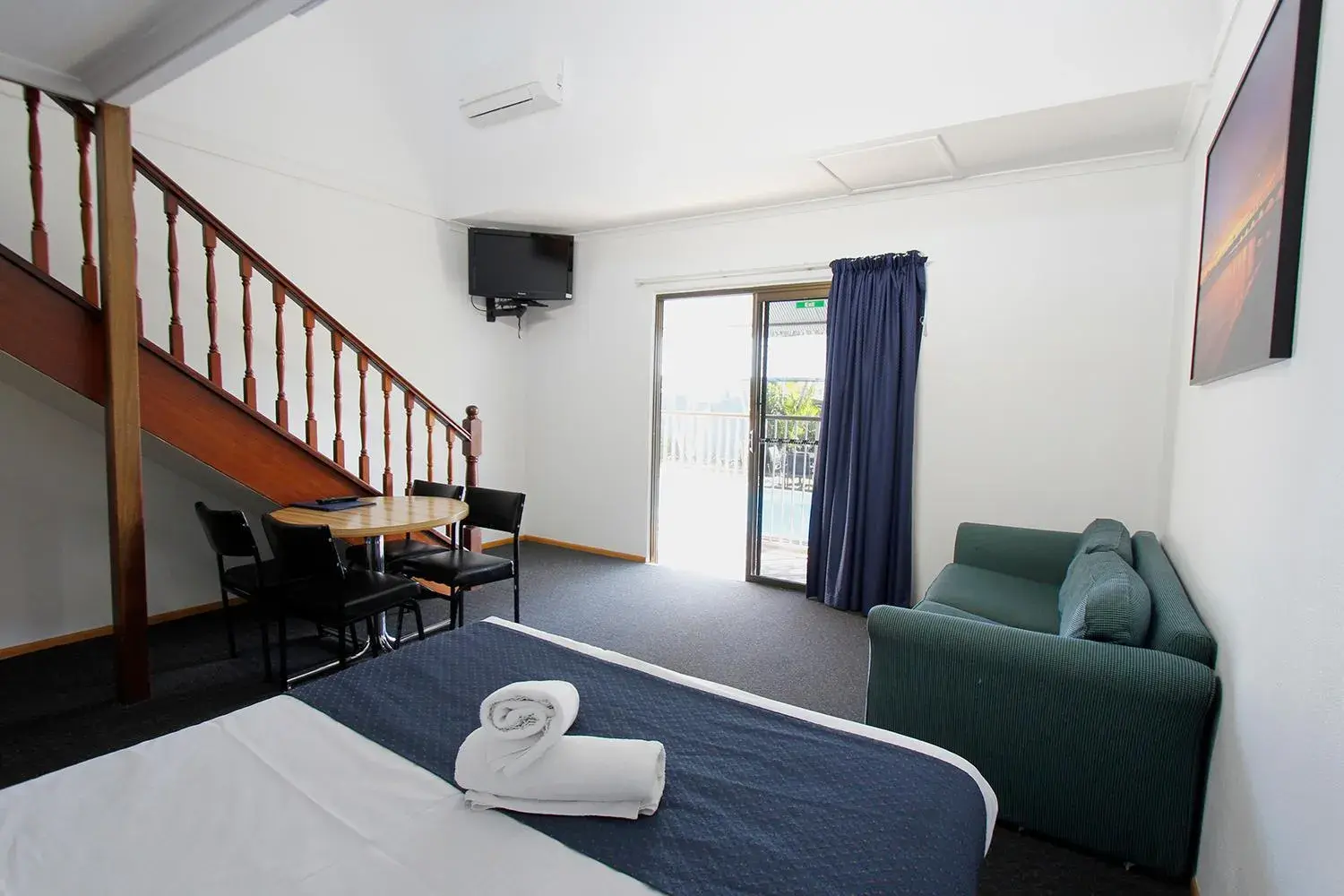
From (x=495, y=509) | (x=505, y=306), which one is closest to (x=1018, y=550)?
(x=495, y=509)

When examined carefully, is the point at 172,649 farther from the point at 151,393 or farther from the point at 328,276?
the point at 328,276

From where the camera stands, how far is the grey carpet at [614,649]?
187cm

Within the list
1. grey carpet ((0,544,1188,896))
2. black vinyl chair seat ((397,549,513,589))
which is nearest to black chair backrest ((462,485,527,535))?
black vinyl chair seat ((397,549,513,589))

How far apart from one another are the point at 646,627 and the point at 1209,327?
287 cm

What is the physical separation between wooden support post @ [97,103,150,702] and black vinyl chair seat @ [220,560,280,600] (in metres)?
0.34

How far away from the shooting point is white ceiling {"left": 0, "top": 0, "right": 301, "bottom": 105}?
1.89m

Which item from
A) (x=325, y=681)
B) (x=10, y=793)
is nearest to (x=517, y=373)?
(x=325, y=681)

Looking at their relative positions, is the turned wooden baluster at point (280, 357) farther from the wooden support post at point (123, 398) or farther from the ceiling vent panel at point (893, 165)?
the ceiling vent panel at point (893, 165)

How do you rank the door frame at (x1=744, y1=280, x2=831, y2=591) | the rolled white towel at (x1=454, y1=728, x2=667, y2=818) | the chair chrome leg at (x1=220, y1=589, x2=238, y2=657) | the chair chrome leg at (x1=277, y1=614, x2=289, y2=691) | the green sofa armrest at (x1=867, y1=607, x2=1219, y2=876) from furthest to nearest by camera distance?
the door frame at (x1=744, y1=280, x2=831, y2=591)
the chair chrome leg at (x1=220, y1=589, x2=238, y2=657)
the chair chrome leg at (x1=277, y1=614, x2=289, y2=691)
the green sofa armrest at (x1=867, y1=607, x2=1219, y2=876)
the rolled white towel at (x1=454, y1=728, x2=667, y2=818)

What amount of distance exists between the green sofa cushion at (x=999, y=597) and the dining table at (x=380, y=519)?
2.30m

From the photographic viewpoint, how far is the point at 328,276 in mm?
4141

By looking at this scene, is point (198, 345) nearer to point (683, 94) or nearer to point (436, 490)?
point (436, 490)

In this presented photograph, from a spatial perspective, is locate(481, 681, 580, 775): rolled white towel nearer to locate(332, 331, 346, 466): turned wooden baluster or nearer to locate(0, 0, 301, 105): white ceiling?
locate(0, 0, 301, 105): white ceiling

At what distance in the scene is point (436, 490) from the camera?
3.75 m
